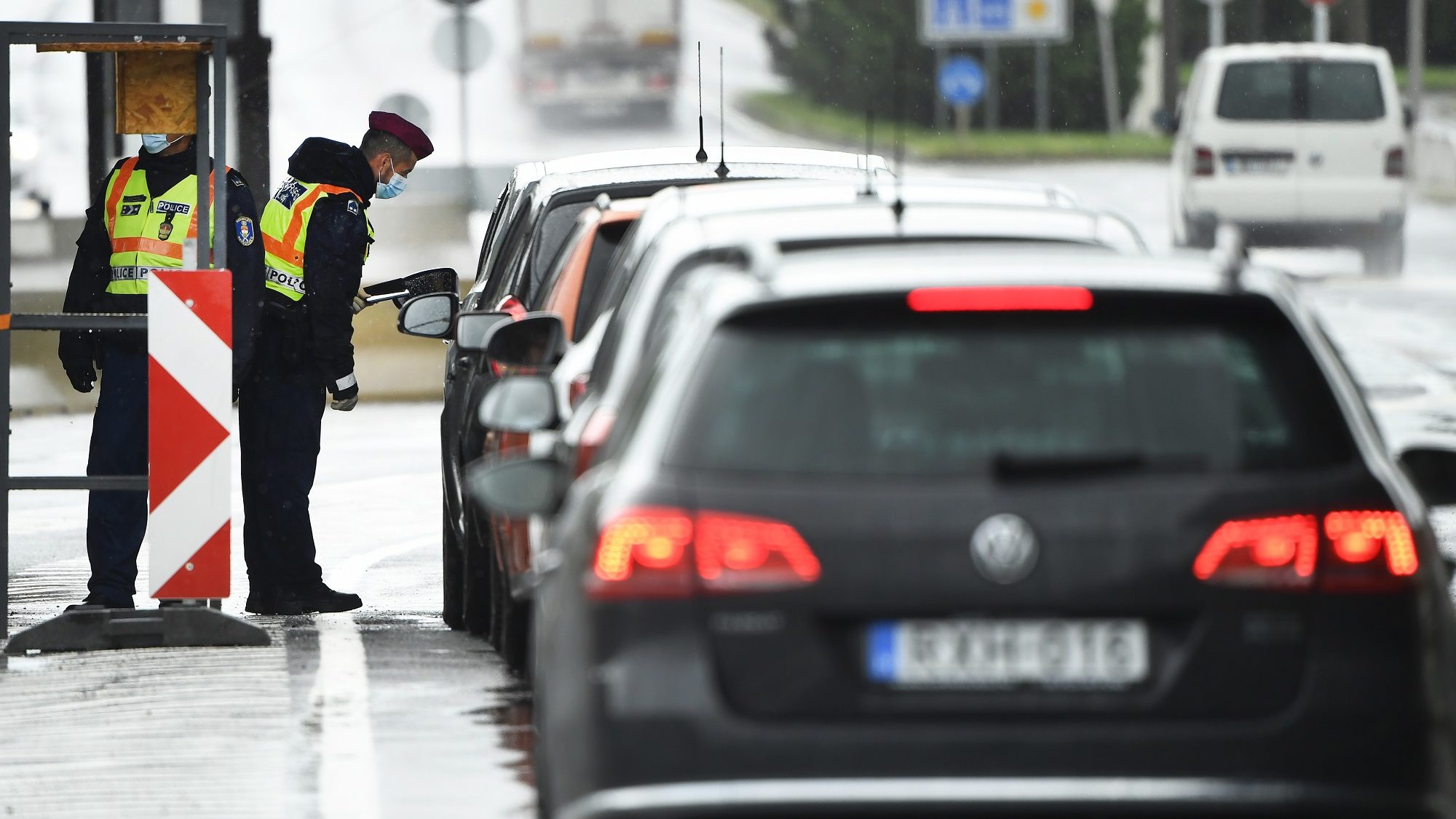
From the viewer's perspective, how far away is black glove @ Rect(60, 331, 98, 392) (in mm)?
9922

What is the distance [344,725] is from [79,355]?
270cm

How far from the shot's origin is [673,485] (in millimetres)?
4578

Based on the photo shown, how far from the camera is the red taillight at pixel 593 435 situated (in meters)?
5.47

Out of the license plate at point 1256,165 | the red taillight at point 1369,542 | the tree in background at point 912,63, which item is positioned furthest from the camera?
the tree in background at point 912,63

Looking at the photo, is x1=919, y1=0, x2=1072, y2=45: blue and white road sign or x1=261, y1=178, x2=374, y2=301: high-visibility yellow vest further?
x1=919, y1=0, x2=1072, y2=45: blue and white road sign

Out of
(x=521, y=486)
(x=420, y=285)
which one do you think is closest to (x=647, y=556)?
(x=521, y=486)

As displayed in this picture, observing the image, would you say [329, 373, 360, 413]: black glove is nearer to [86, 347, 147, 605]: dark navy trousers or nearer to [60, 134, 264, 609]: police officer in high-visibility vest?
[60, 134, 264, 609]: police officer in high-visibility vest

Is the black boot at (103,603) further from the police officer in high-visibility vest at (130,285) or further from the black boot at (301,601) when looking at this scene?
the black boot at (301,601)

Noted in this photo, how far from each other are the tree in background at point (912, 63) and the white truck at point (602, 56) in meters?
2.90

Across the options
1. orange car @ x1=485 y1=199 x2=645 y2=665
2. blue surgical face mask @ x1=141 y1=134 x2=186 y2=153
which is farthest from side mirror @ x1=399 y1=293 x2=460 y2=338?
orange car @ x1=485 y1=199 x2=645 y2=665

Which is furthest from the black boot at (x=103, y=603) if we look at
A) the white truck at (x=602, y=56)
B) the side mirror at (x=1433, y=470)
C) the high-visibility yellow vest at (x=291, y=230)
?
the white truck at (x=602, y=56)

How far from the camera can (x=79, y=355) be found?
32.6 ft

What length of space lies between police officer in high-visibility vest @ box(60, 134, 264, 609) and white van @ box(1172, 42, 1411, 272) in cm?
1797

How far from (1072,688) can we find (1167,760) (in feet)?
0.60
